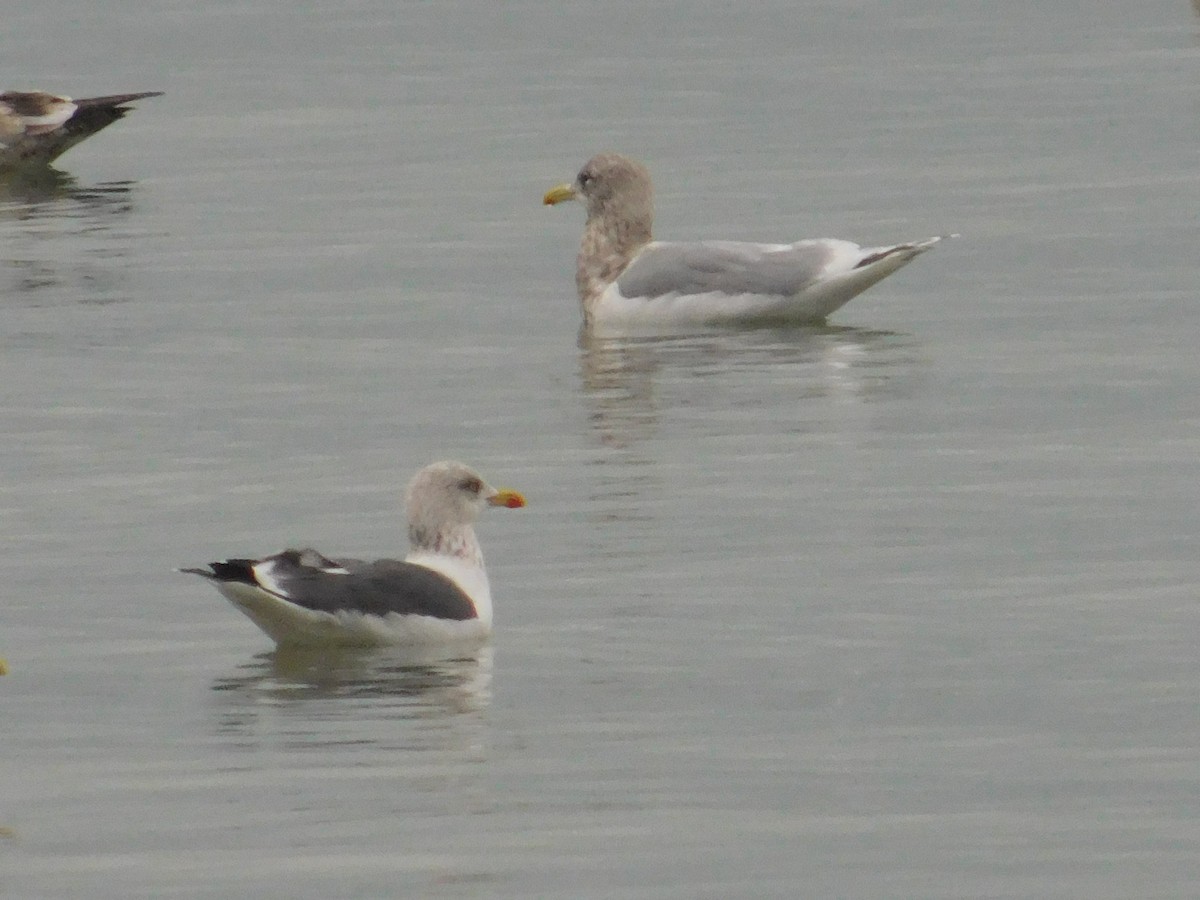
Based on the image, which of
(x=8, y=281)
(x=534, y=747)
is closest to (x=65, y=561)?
(x=534, y=747)

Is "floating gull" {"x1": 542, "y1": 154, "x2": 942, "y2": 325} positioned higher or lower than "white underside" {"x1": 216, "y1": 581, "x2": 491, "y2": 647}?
higher

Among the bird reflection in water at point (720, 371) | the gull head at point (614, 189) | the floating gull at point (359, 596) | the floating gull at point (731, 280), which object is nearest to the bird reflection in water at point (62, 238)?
the gull head at point (614, 189)

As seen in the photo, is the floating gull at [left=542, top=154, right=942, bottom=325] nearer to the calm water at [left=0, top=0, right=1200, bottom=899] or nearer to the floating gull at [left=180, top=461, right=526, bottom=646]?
the calm water at [left=0, top=0, right=1200, bottom=899]

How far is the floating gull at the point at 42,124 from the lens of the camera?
107ft

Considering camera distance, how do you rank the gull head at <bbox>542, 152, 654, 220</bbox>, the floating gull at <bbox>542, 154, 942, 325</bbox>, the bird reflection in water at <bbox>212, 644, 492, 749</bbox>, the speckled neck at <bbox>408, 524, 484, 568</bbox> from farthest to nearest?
the gull head at <bbox>542, 152, 654, 220</bbox> < the floating gull at <bbox>542, 154, 942, 325</bbox> < the speckled neck at <bbox>408, 524, 484, 568</bbox> < the bird reflection in water at <bbox>212, 644, 492, 749</bbox>

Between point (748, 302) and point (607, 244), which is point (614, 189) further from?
point (748, 302)

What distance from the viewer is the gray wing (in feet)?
68.4

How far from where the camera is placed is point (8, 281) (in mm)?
23344

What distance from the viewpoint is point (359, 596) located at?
40.5 ft

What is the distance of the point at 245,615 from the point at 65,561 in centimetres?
127

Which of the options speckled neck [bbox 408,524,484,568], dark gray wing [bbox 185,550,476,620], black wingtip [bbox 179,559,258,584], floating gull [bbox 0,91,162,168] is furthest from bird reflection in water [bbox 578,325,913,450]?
floating gull [bbox 0,91,162,168]

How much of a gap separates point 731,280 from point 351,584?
881 cm

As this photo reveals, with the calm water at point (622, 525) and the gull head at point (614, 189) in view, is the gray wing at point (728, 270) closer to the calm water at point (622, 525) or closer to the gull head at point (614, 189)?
the calm water at point (622, 525)

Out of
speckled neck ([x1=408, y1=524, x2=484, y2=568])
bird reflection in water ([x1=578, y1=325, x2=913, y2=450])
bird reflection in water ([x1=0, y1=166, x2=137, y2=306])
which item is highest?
bird reflection in water ([x1=0, y1=166, x2=137, y2=306])
